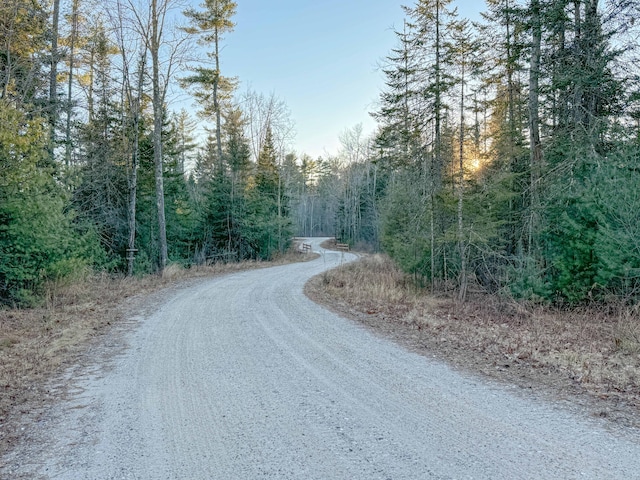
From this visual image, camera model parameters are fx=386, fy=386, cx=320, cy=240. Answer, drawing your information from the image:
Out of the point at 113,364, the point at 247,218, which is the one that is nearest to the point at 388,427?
the point at 113,364

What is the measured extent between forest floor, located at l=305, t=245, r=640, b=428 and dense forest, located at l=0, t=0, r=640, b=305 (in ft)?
4.89

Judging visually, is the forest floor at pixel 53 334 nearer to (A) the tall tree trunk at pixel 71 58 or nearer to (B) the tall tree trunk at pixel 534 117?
(A) the tall tree trunk at pixel 71 58

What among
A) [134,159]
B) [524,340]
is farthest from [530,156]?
[134,159]

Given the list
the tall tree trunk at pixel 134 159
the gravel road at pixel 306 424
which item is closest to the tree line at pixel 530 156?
the gravel road at pixel 306 424

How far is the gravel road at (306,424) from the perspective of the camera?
2844 mm

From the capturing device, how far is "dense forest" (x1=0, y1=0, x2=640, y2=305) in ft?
30.0

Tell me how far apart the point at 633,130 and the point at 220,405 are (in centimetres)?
1152

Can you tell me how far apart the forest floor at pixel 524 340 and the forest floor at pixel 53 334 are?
4967 millimetres

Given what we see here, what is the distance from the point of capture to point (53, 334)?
6.91 metres

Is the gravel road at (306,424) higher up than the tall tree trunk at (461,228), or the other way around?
the tall tree trunk at (461,228)

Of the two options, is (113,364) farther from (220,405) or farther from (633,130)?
(633,130)

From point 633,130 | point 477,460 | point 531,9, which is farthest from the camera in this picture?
point 531,9

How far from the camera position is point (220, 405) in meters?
3.97

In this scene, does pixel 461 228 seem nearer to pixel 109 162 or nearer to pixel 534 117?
pixel 534 117
